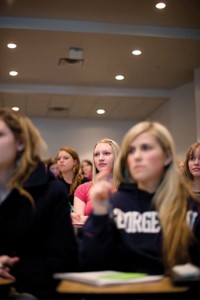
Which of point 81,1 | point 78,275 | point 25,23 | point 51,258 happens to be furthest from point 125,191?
point 25,23

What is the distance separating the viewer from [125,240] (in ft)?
6.04

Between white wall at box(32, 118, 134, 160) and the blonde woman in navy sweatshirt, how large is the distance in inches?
366

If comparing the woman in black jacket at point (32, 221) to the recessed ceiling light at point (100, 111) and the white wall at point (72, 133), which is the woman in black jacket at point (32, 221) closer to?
the recessed ceiling light at point (100, 111)

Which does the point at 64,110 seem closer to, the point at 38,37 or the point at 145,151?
the point at 38,37

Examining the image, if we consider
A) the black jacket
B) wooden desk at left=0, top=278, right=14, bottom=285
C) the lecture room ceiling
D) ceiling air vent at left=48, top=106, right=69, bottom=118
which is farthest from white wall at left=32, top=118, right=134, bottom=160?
wooden desk at left=0, top=278, right=14, bottom=285

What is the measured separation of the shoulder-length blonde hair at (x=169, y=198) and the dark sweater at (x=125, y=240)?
0.14ft

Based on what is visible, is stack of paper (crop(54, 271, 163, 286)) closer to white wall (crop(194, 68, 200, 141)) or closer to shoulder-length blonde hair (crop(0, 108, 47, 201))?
shoulder-length blonde hair (crop(0, 108, 47, 201))

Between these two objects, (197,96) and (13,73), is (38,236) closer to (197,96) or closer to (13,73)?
(197,96)

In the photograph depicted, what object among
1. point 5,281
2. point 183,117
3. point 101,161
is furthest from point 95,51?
point 5,281

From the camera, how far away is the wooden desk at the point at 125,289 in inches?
52.3

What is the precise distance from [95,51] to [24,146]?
5167 mm

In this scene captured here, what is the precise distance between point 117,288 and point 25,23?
5.28 m

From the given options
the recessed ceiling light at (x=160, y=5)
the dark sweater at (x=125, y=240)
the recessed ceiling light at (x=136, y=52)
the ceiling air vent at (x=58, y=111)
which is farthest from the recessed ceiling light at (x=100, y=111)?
the dark sweater at (x=125, y=240)

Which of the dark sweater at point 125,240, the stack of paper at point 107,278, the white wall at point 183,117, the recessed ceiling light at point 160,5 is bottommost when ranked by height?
the stack of paper at point 107,278
